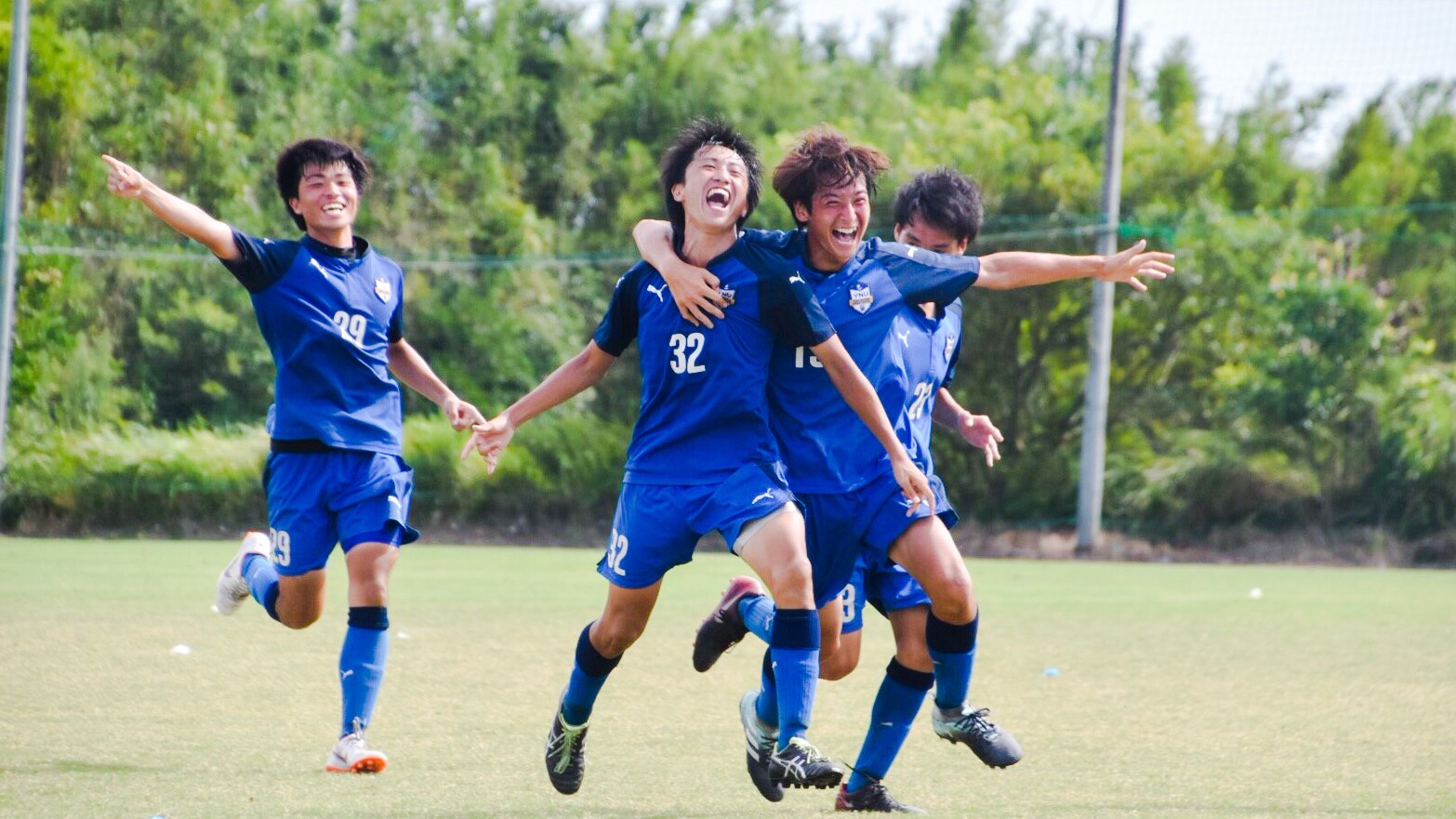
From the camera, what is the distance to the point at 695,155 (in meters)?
4.88

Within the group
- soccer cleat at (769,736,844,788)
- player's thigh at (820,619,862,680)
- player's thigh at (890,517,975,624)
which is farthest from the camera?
player's thigh at (820,619,862,680)

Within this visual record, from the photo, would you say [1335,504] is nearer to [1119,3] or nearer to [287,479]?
[1119,3]

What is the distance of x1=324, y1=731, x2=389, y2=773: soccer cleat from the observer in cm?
508

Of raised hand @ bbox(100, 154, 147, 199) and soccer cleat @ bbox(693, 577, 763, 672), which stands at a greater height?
raised hand @ bbox(100, 154, 147, 199)

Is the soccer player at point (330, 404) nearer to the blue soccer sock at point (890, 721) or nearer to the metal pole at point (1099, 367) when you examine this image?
the blue soccer sock at point (890, 721)

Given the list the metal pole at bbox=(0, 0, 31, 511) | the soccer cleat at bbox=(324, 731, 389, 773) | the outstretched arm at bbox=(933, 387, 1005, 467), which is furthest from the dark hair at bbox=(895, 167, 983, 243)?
the metal pole at bbox=(0, 0, 31, 511)

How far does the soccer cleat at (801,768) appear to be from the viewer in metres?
4.23

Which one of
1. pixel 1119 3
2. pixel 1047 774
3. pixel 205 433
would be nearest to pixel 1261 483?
pixel 1119 3

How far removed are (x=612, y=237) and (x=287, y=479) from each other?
18.0 metres

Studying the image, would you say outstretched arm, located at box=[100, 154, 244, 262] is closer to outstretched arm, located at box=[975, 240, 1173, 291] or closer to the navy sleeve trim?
the navy sleeve trim

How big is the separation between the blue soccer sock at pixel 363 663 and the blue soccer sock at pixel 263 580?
514 millimetres

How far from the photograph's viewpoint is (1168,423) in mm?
18750

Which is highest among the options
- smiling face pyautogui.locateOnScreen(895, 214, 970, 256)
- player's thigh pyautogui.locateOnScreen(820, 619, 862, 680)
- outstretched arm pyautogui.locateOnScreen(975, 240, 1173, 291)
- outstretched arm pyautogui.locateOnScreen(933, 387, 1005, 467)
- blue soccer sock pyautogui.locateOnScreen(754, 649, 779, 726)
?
smiling face pyautogui.locateOnScreen(895, 214, 970, 256)

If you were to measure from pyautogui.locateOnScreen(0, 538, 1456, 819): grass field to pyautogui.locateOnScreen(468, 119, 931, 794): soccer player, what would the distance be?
42 centimetres
